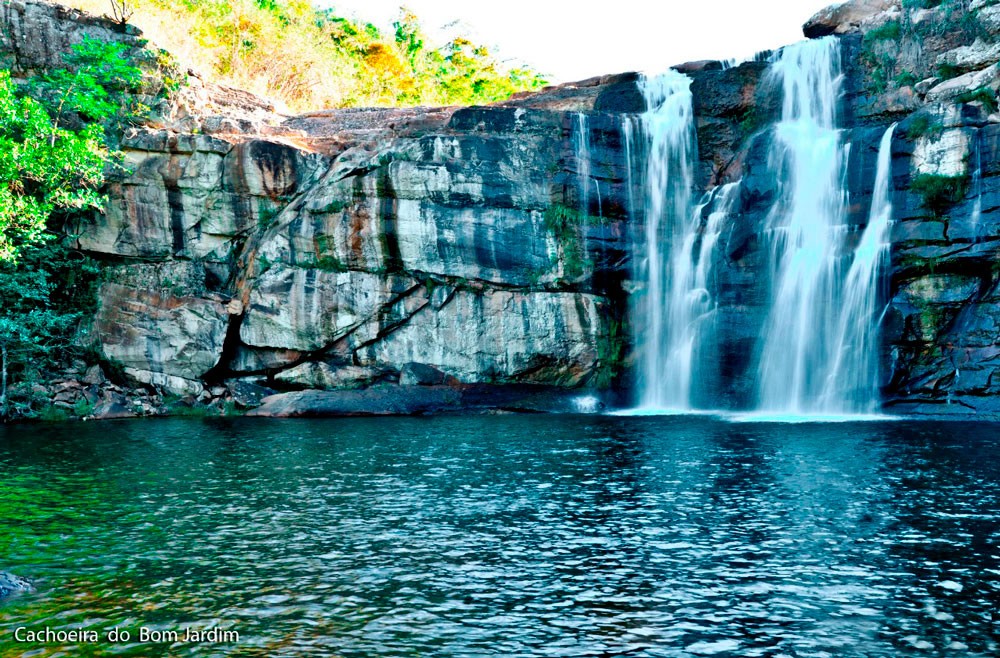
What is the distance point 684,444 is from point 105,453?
44.0 feet

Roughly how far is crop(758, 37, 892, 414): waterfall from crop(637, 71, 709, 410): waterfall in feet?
9.27

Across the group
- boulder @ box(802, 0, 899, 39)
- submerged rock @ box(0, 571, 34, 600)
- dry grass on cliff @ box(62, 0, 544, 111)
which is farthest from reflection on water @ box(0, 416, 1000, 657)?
dry grass on cliff @ box(62, 0, 544, 111)

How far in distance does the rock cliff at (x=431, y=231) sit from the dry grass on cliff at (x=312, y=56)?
673 centimetres

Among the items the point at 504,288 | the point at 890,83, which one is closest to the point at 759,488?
the point at 504,288

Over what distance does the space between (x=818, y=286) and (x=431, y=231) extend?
1301 centimetres

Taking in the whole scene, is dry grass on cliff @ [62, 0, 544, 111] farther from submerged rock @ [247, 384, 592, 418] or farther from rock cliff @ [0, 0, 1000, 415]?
submerged rock @ [247, 384, 592, 418]

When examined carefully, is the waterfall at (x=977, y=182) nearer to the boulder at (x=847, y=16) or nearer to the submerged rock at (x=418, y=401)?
the boulder at (x=847, y=16)

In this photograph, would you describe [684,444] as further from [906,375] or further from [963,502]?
[906,375]

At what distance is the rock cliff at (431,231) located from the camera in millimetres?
28781

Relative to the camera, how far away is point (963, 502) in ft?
40.9

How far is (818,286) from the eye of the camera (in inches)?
1018

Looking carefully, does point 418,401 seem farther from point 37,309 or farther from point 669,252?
point 37,309

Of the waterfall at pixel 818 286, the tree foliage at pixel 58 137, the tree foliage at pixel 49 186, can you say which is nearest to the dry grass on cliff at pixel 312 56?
the tree foliage at pixel 58 137

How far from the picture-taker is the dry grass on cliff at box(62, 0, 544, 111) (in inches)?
1500
